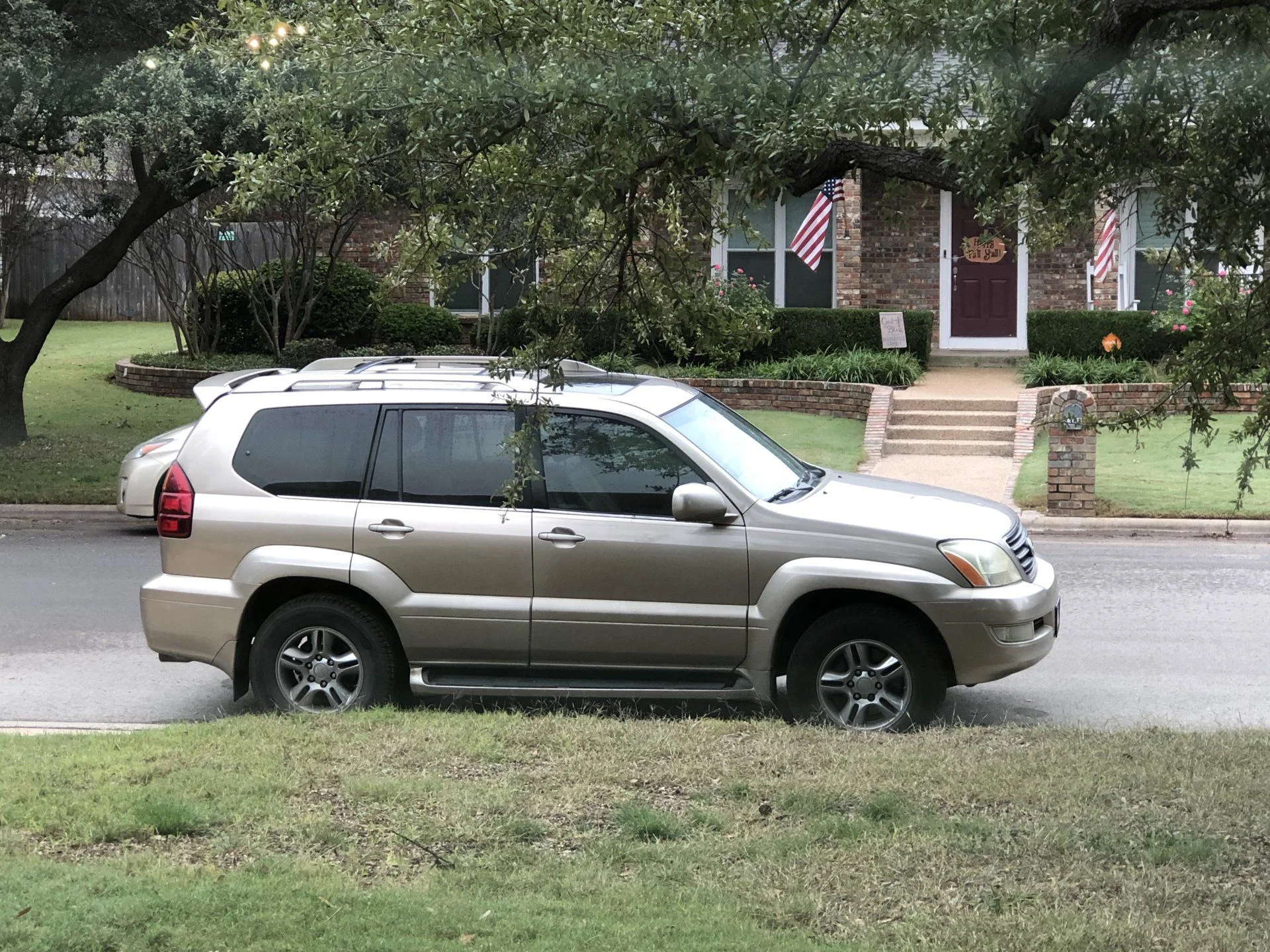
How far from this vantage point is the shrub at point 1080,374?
19.9 metres

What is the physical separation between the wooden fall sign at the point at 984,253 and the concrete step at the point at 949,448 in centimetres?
597

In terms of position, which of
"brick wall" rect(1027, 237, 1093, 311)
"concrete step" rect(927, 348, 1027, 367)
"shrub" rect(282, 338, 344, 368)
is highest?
"brick wall" rect(1027, 237, 1093, 311)

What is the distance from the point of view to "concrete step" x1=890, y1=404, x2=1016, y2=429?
60.4 feet

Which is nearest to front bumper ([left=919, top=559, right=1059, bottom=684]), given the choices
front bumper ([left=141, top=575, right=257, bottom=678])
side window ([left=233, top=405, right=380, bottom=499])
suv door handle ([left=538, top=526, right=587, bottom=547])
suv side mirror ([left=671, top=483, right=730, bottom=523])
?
suv side mirror ([left=671, top=483, right=730, bottom=523])

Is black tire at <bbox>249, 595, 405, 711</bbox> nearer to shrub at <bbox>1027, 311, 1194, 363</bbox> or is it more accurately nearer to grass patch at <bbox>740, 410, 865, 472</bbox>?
grass patch at <bbox>740, 410, 865, 472</bbox>

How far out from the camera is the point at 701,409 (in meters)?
7.96

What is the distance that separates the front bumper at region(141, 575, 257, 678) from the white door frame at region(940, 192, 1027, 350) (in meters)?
17.4

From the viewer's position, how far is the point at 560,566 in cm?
719

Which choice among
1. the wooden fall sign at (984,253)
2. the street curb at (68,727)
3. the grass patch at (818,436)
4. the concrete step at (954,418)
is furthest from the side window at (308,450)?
the wooden fall sign at (984,253)

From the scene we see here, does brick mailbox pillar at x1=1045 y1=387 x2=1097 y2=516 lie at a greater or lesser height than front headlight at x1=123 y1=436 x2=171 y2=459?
lesser

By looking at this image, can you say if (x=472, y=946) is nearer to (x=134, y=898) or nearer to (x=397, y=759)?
(x=134, y=898)

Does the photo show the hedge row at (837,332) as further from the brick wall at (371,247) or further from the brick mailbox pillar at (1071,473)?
the brick mailbox pillar at (1071,473)

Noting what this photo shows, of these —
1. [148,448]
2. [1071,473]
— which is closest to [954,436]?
[1071,473]

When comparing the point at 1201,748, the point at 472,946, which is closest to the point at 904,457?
the point at 1201,748
